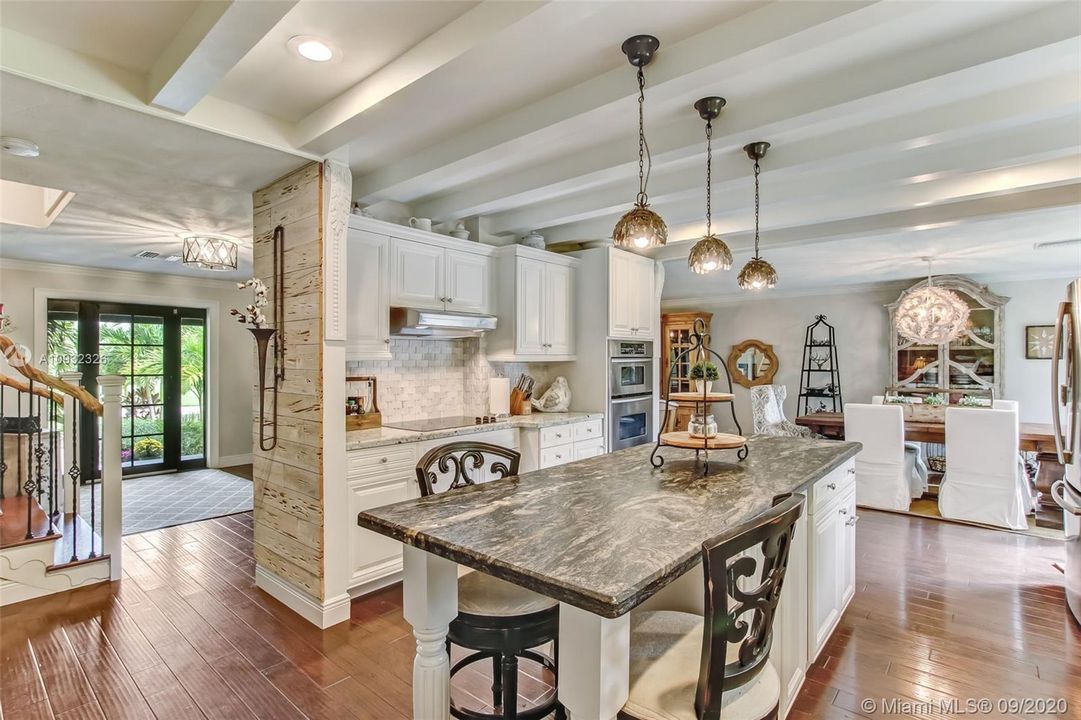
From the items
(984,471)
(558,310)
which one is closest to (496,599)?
(558,310)

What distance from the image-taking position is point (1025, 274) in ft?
21.5

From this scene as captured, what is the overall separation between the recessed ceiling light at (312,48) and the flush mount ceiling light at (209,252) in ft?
8.99

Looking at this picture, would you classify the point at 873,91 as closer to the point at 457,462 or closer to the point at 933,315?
the point at 457,462

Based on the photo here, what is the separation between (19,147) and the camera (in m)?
2.46

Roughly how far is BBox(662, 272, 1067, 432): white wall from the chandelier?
137cm

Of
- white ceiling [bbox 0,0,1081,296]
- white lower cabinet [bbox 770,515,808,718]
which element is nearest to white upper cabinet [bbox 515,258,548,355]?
white ceiling [bbox 0,0,1081,296]

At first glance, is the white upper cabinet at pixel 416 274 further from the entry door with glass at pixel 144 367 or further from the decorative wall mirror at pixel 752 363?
the decorative wall mirror at pixel 752 363

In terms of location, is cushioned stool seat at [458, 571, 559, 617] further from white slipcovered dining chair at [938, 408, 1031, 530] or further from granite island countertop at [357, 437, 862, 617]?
white slipcovered dining chair at [938, 408, 1031, 530]

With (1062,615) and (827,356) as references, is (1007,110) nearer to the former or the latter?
(1062,615)

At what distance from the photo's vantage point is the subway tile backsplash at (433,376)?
388cm

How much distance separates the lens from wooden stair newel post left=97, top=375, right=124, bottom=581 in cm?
341

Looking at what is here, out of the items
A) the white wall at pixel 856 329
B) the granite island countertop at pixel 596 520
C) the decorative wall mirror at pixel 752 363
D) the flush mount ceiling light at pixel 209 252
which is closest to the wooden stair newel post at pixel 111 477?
the flush mount ceiling light at pixel 209 252

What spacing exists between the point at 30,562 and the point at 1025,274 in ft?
32.2

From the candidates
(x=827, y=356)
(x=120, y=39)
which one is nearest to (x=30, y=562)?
(x=120, y=39)
